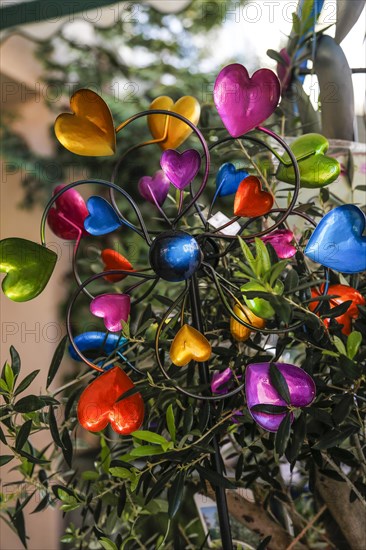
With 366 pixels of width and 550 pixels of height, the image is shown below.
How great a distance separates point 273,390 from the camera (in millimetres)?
420

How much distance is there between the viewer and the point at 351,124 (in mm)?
732

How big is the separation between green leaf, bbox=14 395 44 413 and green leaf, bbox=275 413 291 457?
0.20 m

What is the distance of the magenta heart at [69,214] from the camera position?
21.6 inches

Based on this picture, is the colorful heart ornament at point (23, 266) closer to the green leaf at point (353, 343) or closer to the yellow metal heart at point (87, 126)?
the yellow metal heart at point (87, 126)

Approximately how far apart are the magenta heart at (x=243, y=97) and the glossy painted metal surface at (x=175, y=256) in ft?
0.33

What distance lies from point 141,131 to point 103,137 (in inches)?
72.6

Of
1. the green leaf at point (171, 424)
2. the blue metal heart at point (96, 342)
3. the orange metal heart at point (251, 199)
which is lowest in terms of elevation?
the green leaf at point (171, 424)

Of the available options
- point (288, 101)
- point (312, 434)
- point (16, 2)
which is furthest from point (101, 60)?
point (312, 434)

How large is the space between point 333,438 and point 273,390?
8 cm

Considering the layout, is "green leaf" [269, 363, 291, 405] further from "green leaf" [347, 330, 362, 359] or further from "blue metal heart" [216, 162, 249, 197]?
"blue metal heart" [216, 162, 249, 197]

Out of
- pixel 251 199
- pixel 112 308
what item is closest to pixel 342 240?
pixel 251 199

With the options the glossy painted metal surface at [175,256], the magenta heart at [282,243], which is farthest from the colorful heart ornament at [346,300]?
the glossy painted metal surface at [175,256]

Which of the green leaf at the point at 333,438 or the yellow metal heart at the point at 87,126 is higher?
the yellow metal heart at the point at 87,126

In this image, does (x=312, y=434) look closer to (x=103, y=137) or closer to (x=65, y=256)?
(x=103, y=137)
